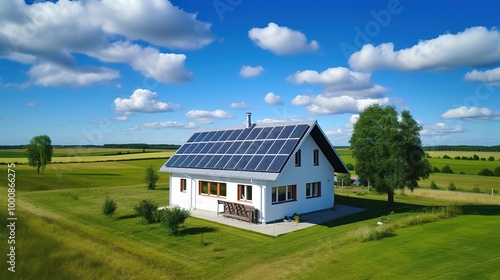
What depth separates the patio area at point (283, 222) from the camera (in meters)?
21.1

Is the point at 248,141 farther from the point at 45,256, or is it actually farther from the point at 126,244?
the point at 45,256

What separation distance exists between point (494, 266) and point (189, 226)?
16657 millimetres

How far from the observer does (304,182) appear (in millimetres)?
25719

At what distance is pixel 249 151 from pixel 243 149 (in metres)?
0.90

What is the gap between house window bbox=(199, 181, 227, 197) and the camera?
25833 millimetres

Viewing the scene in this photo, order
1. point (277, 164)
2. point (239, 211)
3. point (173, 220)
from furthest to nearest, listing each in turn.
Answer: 1. point (239, 211)
2. point (277, 164)
3. point (173, 220)

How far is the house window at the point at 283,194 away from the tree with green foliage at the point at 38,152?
61466 mm

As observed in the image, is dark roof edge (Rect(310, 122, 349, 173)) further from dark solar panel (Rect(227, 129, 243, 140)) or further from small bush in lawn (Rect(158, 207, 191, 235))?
small bush in lawn (Rect(158, 207, 191, 235))

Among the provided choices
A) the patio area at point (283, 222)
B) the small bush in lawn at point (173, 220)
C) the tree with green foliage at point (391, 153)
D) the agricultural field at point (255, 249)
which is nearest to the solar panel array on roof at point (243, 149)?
the patio area at point (283, 222)

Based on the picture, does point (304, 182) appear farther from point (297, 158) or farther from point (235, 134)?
point (235, 134)

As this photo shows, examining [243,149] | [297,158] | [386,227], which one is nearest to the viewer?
[386,227]

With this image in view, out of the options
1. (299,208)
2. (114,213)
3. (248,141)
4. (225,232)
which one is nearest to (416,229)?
(299,208)

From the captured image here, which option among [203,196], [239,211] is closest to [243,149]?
[239,211]

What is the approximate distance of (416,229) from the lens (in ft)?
63.9
